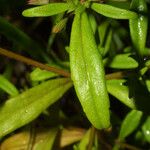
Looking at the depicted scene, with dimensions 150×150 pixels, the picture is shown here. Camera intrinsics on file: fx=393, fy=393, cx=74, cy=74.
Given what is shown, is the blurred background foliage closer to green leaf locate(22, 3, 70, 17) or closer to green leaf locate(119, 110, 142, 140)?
green leaf locate(119, 110, 142, 140)

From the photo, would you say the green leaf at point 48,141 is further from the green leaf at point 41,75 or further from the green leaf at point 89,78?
the green leaf at point 89,78

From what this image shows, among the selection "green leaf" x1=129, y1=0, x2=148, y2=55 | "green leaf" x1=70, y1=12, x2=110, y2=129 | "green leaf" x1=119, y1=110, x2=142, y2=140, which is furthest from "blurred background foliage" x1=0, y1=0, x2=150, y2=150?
"green leaf" x1=70, y1=12, x2=110, y2=129

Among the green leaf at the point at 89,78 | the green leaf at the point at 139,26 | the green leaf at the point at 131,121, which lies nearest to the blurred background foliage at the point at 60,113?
the green leaf at the point at 131,121

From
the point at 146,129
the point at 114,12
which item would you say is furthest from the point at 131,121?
the point at 114,12

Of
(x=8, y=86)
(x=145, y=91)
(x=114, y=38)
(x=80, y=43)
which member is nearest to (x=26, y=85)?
(x=8, y=86)

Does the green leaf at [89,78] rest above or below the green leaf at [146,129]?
above
